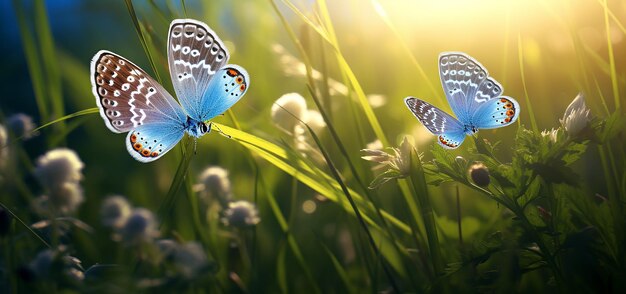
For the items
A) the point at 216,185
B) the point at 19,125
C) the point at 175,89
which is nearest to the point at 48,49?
the point at 19,125

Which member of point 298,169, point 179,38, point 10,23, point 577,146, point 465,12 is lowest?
point 577,146

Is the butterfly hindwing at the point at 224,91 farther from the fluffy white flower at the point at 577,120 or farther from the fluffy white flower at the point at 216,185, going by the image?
the fluffy white flower at the point at 577,120

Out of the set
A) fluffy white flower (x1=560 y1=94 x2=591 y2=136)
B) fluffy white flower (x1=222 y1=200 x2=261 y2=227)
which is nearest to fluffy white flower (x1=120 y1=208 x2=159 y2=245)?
fluffy white flower (x1=222 y1=200 x2=261 y2=227)

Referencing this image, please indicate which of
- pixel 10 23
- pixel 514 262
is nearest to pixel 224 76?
pixel 514 262

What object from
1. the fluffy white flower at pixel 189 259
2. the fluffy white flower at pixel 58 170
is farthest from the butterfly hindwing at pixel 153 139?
the fluffy white flower at pixel 58 170

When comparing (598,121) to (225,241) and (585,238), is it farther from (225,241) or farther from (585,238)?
(225,241)
